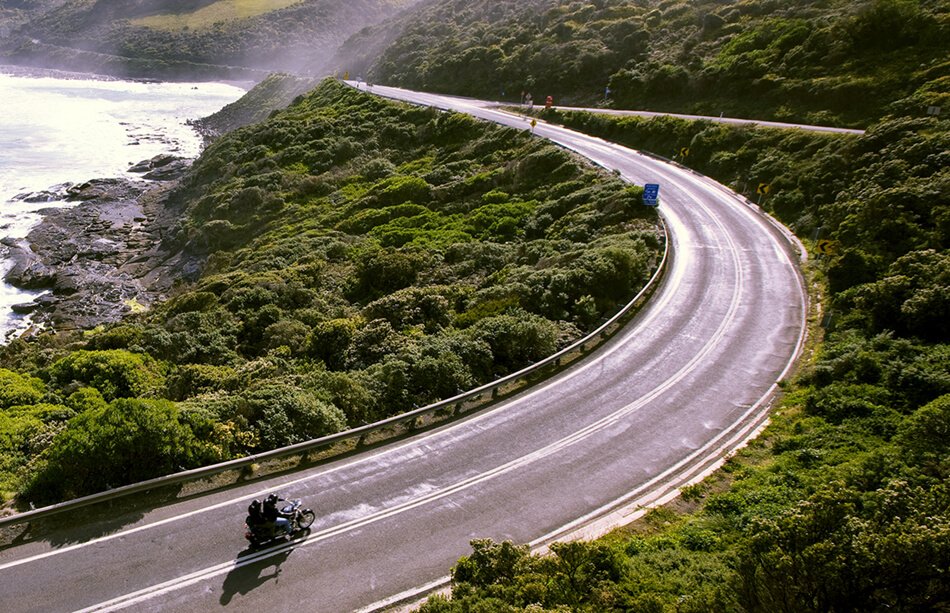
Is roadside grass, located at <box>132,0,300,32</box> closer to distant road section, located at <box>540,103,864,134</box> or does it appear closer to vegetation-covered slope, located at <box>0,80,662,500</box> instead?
vegetation-covered slope, located at <box>0,80,662,500</box>

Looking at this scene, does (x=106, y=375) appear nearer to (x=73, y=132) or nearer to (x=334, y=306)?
(x=334, y=306)

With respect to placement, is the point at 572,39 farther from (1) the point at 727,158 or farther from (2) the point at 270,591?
(2) the point at 270,591

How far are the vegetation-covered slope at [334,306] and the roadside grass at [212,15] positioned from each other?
150159 millimetres

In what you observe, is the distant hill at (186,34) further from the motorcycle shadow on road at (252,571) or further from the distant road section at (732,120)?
the motorcycle shadow on road at (252,571)

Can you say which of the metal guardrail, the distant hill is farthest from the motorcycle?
the distant hill

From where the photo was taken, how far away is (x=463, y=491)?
13211 mm

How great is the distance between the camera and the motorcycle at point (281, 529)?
11016 mm

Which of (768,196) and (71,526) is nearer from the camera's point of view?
(71,526)

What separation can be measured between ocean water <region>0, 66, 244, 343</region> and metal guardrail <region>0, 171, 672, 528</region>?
29.2m

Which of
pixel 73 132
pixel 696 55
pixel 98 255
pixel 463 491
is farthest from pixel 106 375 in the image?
pixel 73 132

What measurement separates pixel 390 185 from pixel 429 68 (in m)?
41.7

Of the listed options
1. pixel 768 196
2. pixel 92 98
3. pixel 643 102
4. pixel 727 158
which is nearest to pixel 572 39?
pixel 643 102

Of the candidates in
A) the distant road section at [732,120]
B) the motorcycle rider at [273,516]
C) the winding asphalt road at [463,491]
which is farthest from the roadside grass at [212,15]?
the motorcycle rider at [273,516]

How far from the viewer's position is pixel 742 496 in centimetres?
1179
